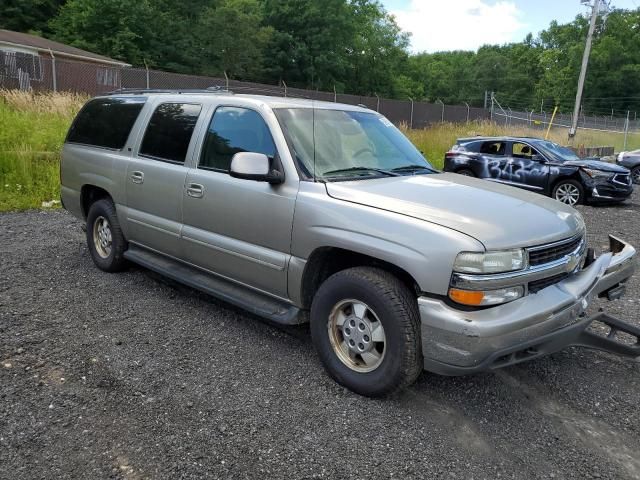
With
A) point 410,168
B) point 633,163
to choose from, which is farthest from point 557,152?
point 410,168

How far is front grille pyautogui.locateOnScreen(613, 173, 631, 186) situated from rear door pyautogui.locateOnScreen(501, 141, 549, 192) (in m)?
1.37

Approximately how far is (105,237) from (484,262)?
13.3 ft

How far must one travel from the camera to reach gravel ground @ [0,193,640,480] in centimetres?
269

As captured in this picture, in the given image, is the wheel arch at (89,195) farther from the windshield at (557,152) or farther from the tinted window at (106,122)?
the windshield at (557,152)

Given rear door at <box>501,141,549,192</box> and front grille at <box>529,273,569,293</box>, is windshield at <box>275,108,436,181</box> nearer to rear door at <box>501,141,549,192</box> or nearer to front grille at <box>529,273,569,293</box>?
front grille at <box>529,273,569,293</box>

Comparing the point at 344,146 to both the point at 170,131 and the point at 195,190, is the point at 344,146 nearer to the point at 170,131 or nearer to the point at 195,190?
the point at 195,190

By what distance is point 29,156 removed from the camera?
937 centimetres

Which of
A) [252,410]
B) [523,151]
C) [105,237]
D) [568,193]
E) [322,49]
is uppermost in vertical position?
[322,49]

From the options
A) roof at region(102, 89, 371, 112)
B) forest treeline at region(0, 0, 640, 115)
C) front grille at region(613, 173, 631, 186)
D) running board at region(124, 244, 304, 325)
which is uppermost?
forest treeline at region(0, 0, 640, 115)

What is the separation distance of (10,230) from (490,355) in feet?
21.8

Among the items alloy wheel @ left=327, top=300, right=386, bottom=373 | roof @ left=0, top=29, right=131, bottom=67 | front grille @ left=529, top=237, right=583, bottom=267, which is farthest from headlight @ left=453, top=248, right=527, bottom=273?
roof @ left=0, top=29, right=131, bottom=67

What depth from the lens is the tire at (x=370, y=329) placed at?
9.85ft

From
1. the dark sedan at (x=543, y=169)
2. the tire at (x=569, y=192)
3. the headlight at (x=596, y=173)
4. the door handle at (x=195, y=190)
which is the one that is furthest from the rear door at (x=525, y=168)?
the door handle at (x=195, y=190)

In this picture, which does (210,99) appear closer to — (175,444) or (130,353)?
(130,353)
